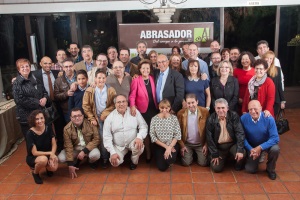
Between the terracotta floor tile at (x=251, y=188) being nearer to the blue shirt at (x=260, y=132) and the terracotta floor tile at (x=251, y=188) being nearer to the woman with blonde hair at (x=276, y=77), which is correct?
the blue shirt at (x=260, y=132)

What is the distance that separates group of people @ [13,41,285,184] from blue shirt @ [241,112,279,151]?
12mm

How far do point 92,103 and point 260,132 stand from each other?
7.39 ft

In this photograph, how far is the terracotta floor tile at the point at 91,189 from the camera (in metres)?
3.60

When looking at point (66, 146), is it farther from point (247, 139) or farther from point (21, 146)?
point (247, 139)

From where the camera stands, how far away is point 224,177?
151 inches

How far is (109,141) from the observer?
4.06m

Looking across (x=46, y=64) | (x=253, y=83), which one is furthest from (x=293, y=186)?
(x=46, y=64)

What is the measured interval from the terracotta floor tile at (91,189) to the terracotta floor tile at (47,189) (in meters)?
0.34

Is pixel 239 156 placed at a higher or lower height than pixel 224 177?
higher

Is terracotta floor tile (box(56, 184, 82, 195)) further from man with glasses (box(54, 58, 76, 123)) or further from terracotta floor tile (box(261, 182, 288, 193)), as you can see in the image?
terracotta floor tile (box(261, 182, 288, 193))

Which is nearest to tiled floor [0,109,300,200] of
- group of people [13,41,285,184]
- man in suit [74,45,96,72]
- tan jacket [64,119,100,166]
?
group of people [13,41,285,184]

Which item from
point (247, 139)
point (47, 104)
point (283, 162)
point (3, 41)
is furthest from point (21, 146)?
point (283, 162)

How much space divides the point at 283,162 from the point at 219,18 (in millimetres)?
3440

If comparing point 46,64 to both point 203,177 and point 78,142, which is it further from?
point 203,177
